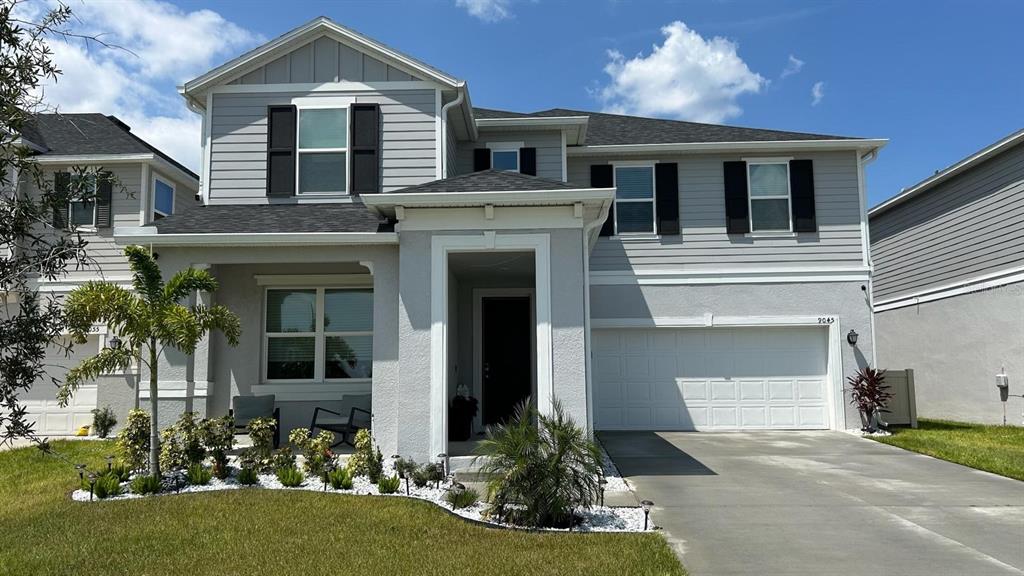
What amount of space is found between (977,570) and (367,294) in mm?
9130

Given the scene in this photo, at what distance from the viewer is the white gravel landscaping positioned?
6.68m

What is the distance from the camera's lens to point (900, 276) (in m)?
18.6

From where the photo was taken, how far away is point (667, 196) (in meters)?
14.5

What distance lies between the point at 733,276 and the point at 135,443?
421 inches

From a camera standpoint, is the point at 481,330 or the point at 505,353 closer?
the point at 481,330

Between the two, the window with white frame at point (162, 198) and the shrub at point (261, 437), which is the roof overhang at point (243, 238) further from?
the window with white frame at point (162, 198)

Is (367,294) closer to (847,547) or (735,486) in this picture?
(735,486)

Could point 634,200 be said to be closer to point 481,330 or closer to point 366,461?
point 481,330

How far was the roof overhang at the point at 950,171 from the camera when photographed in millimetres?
14451

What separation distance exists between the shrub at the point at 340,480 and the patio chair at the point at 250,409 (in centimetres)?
283

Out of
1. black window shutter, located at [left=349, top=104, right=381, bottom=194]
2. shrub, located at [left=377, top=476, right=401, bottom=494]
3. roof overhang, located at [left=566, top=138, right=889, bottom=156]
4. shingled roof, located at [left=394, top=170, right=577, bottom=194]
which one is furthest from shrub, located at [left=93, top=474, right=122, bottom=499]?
roof overhang, located at [left=566, top=138, right=889, bottom=156]

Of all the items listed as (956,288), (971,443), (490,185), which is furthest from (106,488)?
(956,288)

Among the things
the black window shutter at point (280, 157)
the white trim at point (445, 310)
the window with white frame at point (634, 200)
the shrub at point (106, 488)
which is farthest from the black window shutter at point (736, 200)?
the shrub at point (106, 488)

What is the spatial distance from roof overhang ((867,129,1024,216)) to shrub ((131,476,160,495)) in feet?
52.6
